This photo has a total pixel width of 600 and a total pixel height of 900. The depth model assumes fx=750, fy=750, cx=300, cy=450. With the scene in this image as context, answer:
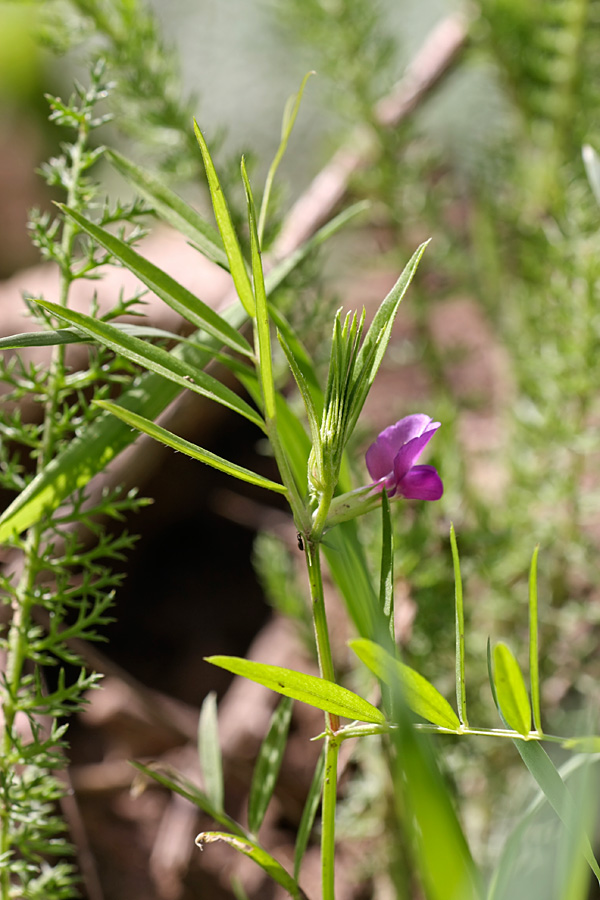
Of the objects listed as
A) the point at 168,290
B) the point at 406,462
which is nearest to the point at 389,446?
the point at 406,462

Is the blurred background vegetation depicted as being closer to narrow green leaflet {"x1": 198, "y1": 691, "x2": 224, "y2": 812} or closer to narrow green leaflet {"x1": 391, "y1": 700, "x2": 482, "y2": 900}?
narrow green leaflet {"x1": 198, "y1": 691, "x2": 224, "y2": 812}

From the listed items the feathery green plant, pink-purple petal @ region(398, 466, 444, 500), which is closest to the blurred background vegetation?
the feathery green plant

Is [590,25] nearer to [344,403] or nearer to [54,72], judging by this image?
[344,403]

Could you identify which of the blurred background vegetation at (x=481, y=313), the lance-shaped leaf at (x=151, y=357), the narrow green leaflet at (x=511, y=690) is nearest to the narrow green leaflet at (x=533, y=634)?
the narrow green leaflet at (x=511, y=690)

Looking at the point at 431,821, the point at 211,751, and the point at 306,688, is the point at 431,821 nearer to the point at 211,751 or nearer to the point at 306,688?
the point at 306,688

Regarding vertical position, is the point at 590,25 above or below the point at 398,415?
above

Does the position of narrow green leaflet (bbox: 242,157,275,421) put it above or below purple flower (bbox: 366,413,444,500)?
above

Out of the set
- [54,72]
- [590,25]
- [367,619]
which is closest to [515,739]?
[367,619]

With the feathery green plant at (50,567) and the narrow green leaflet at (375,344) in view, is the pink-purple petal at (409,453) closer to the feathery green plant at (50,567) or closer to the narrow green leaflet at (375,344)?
the narrow green leaflet at (375,344)
